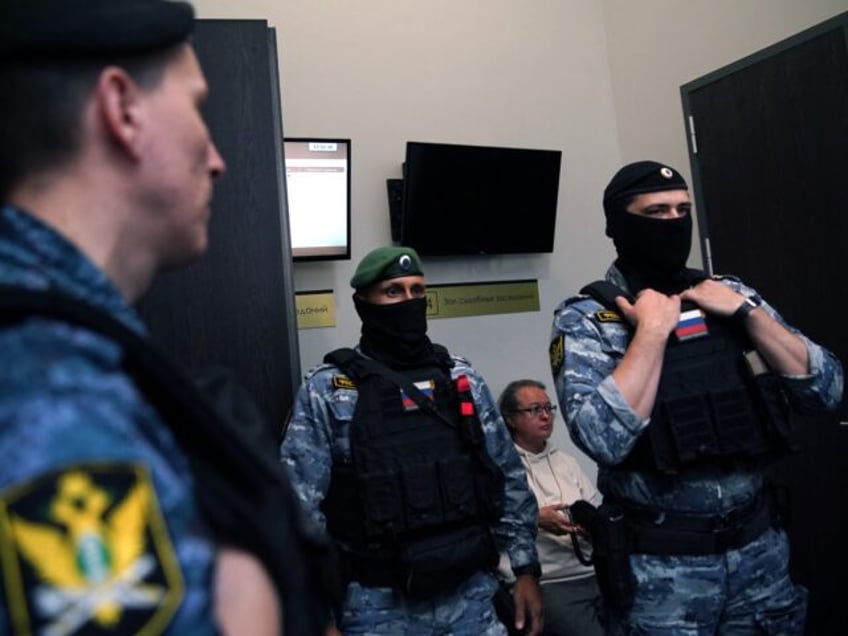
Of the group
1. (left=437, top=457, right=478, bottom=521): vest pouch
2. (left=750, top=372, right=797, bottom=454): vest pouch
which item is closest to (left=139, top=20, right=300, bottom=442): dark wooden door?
(left=437, top=457, right=478, bottom=521): vest pouch

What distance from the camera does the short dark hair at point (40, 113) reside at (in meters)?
0.54

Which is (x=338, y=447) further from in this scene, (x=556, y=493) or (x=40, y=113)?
(x=40, y=113)

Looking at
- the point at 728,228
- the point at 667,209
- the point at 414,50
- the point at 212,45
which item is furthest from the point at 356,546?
the point at 414,50

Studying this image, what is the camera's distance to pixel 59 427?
41cm

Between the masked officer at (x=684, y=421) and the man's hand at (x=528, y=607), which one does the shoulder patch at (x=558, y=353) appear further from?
the man's hand at (x=528, y=607)

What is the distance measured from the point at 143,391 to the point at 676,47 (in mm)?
Answer: 3381

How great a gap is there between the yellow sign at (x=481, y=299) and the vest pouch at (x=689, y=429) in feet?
5.35

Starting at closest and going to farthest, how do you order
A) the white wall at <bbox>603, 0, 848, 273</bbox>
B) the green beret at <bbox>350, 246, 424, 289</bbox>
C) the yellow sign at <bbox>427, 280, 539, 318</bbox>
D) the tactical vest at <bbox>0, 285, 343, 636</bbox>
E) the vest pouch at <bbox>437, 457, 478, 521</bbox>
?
the tactical vest at <bbox>0, 285, 343, 636</bbox> < the vest pouch at <bbox>437, 457, 478, 521</bbox> < the green beret at <bbox>350, 246, 424, 289</bbox> < the white wall at <bbox>603, 0, 848, 273</bbox> < the yellow sign at <bbox>427, 280, 539, 318</bbox>

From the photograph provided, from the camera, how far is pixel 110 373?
0.47 meters

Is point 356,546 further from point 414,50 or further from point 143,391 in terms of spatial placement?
point 414,50

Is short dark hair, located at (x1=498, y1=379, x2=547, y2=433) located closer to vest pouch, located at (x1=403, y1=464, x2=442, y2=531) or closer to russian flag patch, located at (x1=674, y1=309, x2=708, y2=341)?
vest pouch, located at (x1=403, y1=464, x2=442, y2=531)

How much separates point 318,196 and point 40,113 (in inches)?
91.1

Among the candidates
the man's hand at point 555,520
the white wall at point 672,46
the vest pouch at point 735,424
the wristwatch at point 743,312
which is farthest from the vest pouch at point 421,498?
the white wall at point 672,46

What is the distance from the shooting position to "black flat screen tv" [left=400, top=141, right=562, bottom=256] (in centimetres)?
298
